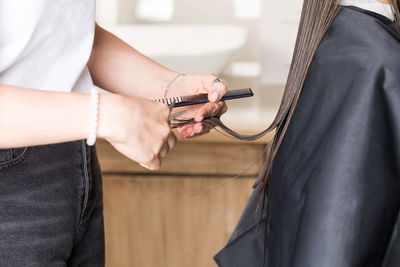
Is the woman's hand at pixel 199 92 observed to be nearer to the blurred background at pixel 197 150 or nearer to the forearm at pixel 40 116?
the forearm at pixel 40 116

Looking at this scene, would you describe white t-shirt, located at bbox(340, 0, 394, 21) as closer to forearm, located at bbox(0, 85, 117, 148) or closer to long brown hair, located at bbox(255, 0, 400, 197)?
long brown hair, located at bbox(255, 0, 400, 197)

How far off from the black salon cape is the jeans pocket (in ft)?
1.50

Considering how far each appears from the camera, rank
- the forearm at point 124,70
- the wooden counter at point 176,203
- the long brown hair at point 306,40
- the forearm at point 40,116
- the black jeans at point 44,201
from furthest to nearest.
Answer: the wooden counter at point 176,203 < the forearm at point 124,70 < the long brown hair at point 306,40 < the black jeans at point 44,201 < the forearm at point 40,116

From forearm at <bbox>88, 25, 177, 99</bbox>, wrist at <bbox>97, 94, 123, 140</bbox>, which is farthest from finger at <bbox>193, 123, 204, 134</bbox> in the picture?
wrist at <bbox>97, 94, 123, 140</bbox>

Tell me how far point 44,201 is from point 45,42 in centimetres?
26

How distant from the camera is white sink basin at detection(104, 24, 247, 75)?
6.12ft

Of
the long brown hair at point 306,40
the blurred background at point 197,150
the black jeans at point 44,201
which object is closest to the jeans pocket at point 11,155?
the black jeans at point 44,201

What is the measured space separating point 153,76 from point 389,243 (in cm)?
57

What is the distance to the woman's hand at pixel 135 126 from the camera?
0.75 m

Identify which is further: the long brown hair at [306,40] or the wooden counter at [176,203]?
the wooden counter at [176,203]

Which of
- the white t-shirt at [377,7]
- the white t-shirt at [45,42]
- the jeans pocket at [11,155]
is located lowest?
the jeans pocket at [11,155]

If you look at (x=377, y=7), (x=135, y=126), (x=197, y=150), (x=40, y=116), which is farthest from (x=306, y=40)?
(x=197, y=150)

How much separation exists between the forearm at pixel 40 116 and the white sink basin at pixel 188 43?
3.73 feet

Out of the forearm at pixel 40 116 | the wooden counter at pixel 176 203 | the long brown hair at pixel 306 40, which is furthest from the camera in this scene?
the wooden counter at pixel 176 203
